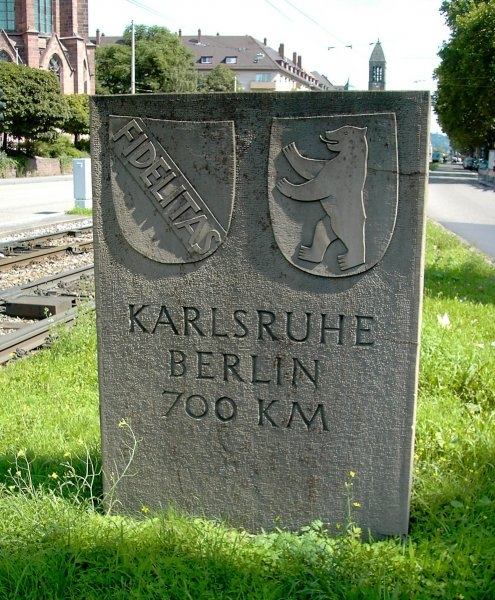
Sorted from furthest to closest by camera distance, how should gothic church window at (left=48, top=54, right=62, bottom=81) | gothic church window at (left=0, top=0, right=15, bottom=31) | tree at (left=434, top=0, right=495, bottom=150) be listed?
gothic church window at (left=48, top=54, right=62, bottom=81) → gothic church window at (left=0, top=0, right=15, bottom=31) → tree at (left=434, top=0, right=495, bottom=150)

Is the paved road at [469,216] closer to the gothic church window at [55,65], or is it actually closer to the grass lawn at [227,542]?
the grass lawn at [227,542]

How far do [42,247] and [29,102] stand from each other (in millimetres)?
34636

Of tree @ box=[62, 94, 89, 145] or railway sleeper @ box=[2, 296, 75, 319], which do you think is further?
tree @ box=[62, 94, 89, 145]

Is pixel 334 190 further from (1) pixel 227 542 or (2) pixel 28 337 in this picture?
(2) pixel 28 337

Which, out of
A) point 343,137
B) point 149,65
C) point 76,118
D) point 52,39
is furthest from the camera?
point 149,65

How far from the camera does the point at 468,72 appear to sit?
51688 millimetres

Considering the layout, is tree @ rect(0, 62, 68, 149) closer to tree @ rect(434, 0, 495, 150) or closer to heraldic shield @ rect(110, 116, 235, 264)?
tree @ rect(434, 0, 495, 150)

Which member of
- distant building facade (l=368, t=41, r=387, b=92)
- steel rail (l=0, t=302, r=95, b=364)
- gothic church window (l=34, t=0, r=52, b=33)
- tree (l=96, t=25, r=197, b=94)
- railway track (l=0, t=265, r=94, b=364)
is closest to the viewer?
steel rail (l=0, t=302, r=95, b=364)

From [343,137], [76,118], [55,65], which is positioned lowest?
[343,137]

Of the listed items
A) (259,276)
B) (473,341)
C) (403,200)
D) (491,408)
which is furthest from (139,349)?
(473,341)

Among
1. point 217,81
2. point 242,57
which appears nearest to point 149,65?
point 217,81

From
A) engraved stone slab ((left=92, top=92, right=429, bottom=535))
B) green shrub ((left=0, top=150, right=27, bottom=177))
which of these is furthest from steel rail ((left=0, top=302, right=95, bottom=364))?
green shrub ((left=0, top=150, right=27, bottom=177))

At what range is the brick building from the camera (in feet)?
223

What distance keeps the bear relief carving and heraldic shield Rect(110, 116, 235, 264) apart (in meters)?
0.28
